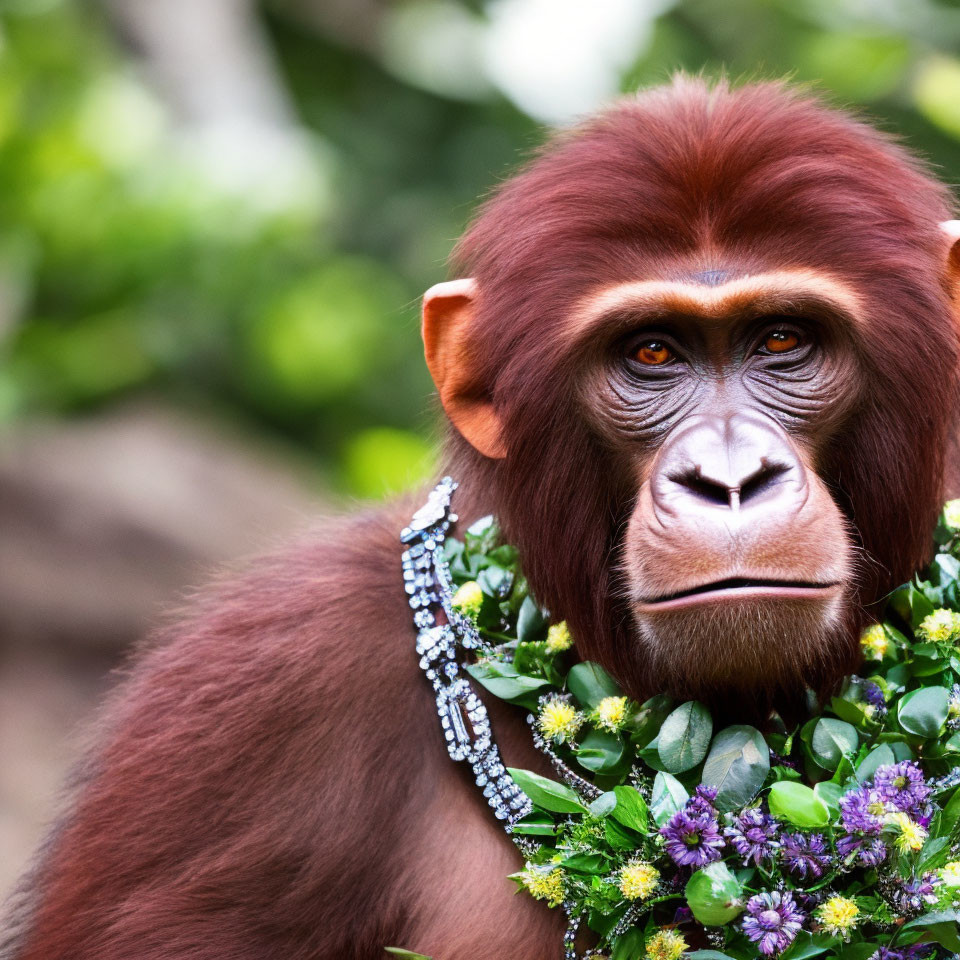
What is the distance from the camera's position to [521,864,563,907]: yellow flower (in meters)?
3.20

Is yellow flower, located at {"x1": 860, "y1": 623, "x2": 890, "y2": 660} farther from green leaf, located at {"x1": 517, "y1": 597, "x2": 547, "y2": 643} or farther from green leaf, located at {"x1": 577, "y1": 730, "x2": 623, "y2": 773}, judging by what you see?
green leaf, located at {"x1": 517, "y1": 597, "x2": 547, "y2": 643}

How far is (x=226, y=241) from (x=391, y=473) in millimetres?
2680

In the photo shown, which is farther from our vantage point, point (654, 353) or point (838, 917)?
point (654, 353)

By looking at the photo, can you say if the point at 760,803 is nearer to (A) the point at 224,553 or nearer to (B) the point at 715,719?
(B) the point at 715,719

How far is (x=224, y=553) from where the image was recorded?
9.74 m

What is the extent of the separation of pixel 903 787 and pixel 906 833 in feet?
0.42

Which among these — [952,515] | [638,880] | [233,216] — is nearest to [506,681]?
[638,880]

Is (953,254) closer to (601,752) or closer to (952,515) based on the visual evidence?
(952,515)

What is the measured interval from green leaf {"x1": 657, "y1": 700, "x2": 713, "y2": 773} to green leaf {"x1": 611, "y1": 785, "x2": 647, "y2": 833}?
0.34ft

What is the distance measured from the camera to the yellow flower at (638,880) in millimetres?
3080

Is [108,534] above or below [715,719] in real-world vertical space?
above

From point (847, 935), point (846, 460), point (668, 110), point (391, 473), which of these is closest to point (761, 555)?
point (846, 460)

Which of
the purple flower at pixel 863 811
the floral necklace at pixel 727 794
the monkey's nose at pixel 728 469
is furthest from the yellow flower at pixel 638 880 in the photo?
the monkey's nose at pixel 728 469

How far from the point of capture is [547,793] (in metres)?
3.20
